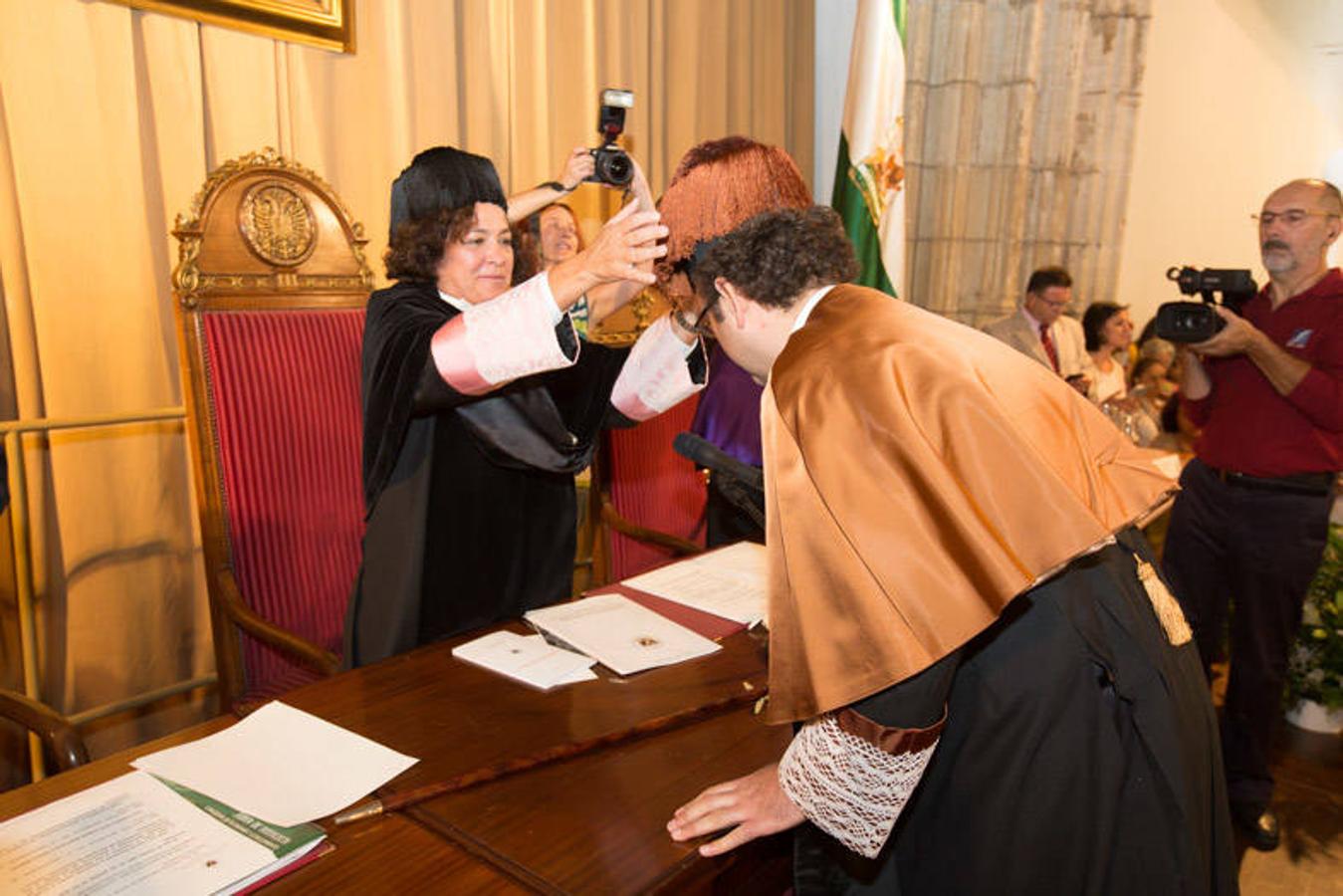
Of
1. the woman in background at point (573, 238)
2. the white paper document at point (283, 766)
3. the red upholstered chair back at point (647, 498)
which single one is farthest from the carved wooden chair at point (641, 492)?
the white paper document at point (283, 766)

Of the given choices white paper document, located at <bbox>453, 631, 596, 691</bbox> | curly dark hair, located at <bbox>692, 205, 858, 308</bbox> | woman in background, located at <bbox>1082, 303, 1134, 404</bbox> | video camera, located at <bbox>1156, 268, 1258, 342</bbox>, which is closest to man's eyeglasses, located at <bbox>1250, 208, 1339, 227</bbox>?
video camera, located at <bbox>1156, 268, 1258, 342</bbox>

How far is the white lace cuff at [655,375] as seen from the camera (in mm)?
1946

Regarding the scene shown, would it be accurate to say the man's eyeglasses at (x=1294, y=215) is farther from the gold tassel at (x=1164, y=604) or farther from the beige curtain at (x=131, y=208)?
the beige curtain at (x=131, y=208)

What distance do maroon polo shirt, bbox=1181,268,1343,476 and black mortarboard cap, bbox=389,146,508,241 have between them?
2332mm

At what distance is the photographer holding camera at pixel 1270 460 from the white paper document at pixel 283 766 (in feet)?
8.52

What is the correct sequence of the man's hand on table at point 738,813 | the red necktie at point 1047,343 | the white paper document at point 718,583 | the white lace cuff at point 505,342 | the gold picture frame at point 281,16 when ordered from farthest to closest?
the red necktie at point 1047,343 < the gold picture frame at point 281,16 < the white paper document at point 718,583 < the white lace cuff at point 505,342 < the man's hand on table at point 738,813

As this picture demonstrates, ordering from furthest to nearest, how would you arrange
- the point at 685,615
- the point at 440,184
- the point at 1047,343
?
the point at 1047,343
the point at 440,184
the point at 685,615

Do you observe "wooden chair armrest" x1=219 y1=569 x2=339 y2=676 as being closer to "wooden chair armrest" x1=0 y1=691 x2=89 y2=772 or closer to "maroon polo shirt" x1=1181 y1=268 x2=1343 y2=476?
"wooden chair armrest" x1=0 y1=691 x2=89 y2=772

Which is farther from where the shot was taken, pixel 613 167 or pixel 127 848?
pixel 613 167

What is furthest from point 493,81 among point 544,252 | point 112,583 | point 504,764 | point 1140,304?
point 1140,304

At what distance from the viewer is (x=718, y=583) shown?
1.88m

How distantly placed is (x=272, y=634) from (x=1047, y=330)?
4292mm

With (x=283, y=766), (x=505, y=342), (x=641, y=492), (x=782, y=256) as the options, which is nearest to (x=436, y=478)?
(x=505, y=342)

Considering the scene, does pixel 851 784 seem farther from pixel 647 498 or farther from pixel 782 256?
pixel 647 498
